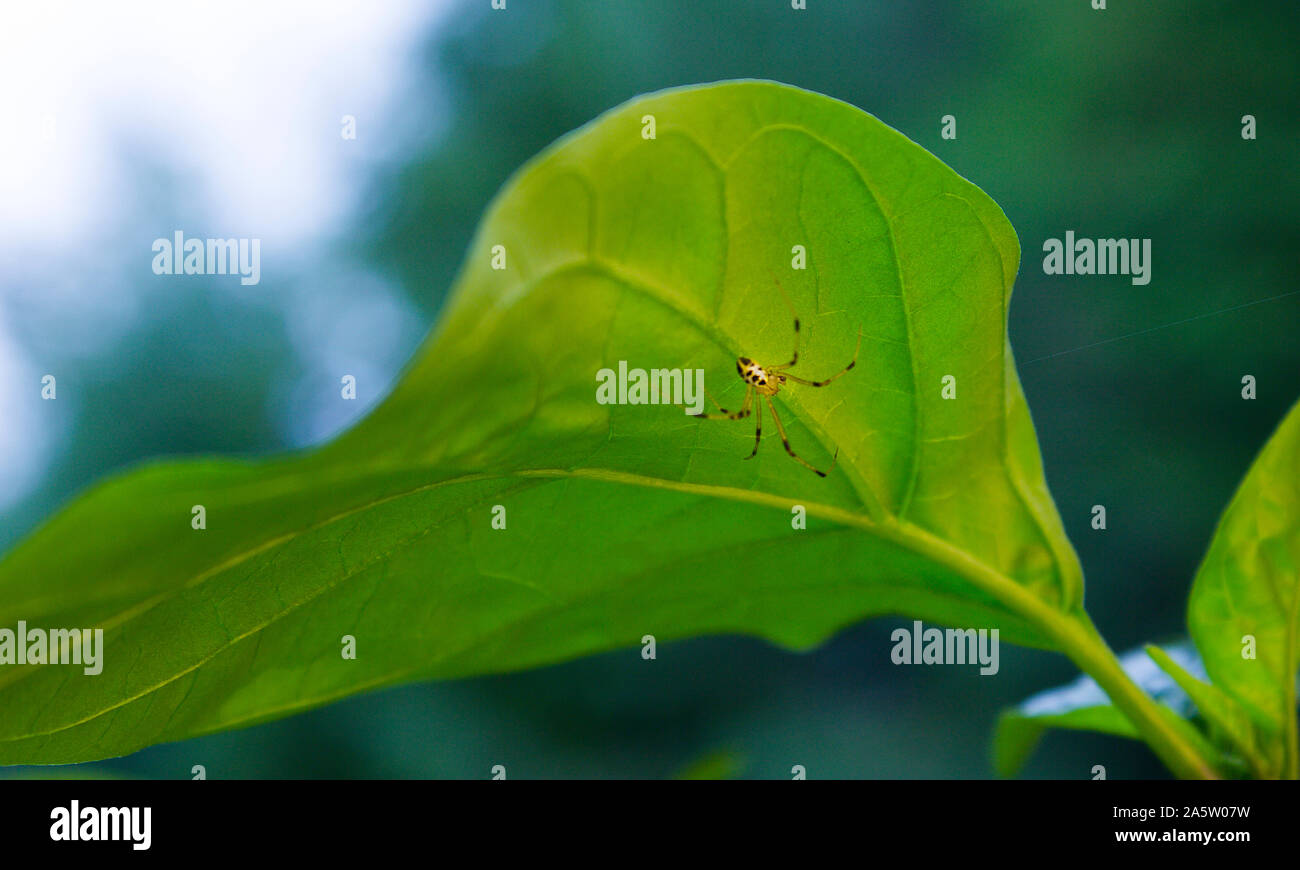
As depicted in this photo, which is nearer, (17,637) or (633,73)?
(17,637)

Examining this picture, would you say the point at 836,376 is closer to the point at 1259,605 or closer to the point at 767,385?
the point at 767,385

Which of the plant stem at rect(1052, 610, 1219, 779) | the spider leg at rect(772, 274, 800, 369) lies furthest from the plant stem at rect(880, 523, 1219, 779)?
the spider leg at rect(772, 274, 800, 369)

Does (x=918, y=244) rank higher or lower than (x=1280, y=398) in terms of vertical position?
lower

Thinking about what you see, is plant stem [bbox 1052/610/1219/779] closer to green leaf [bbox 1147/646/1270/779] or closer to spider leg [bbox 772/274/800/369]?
green leaf [bbox 1147/646/1270/779]

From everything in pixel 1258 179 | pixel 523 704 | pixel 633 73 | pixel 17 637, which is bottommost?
pixel 523 704

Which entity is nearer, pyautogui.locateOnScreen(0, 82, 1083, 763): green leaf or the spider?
pyautogui.locateOnScreen(0, 82, 1083, 763): green leaf

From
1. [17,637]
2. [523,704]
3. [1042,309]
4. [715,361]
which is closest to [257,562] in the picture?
[17,637]
